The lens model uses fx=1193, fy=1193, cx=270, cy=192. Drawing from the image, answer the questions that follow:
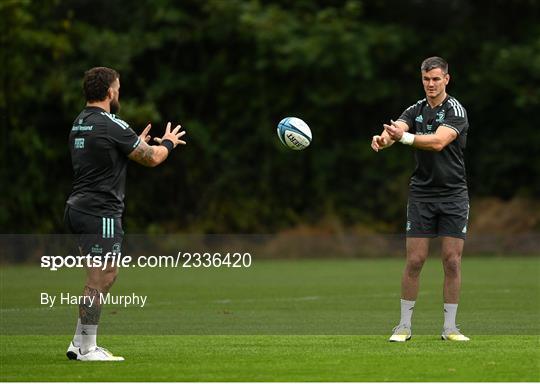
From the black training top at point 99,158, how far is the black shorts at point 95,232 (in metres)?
0.05

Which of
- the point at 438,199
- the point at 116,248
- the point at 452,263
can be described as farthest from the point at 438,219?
the point at 116,248

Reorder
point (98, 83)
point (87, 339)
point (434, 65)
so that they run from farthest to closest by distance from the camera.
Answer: point (434, 65) → point (98, 83) → point (87, 339)

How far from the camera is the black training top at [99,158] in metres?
9.36

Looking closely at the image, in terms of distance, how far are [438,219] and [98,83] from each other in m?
3.38

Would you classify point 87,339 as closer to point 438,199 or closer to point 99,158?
point 99,158

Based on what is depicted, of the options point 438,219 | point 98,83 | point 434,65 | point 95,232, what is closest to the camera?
point 95,232

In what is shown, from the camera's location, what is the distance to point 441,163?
10672 millimetres

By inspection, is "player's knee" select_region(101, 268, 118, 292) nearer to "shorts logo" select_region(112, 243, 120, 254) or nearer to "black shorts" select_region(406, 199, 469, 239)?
"shorts logo" select_region(112, 243, 120, 254)

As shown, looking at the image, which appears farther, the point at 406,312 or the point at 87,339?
the point at 406,312

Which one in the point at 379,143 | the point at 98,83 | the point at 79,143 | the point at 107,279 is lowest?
the point at 107,279

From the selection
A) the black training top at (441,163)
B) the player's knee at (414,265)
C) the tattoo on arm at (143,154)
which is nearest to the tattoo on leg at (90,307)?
the tattoo on arm at (143,154)

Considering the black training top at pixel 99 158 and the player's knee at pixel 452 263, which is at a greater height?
the black training top at pixel 99 158

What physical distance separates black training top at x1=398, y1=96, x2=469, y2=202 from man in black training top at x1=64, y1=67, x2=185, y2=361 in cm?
257

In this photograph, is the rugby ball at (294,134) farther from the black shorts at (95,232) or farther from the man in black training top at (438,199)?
the black shorts at (95,232)
